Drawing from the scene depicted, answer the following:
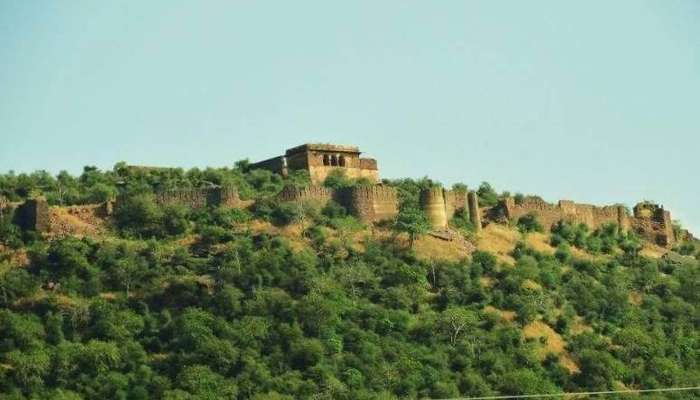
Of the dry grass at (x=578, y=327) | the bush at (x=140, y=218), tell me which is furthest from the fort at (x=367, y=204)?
the dry grass at (x=578, y=327)

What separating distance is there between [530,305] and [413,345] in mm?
4736

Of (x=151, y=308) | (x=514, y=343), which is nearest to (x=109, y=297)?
(x=151, y=308)

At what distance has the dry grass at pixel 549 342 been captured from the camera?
167 ft

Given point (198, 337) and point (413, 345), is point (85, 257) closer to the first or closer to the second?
point (198, 337)

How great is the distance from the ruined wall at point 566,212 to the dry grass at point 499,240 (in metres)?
0.87

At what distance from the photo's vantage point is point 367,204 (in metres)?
56.0

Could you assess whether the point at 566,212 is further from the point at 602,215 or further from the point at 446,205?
the point at 446,205

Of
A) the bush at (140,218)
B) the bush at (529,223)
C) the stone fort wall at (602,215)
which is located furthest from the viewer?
the stone fort wall at (602,215)

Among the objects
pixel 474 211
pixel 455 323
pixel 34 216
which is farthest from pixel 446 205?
pixel 34 216

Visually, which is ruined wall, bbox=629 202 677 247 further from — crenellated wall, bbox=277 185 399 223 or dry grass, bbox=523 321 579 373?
dry grass, bbox=523 321 579 373

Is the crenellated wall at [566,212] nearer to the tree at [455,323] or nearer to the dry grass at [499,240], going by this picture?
the dry grass at [499,240]

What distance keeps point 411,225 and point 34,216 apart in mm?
10644

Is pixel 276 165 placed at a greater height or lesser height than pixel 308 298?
greater

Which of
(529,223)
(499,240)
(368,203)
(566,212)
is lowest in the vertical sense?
(499,240)
